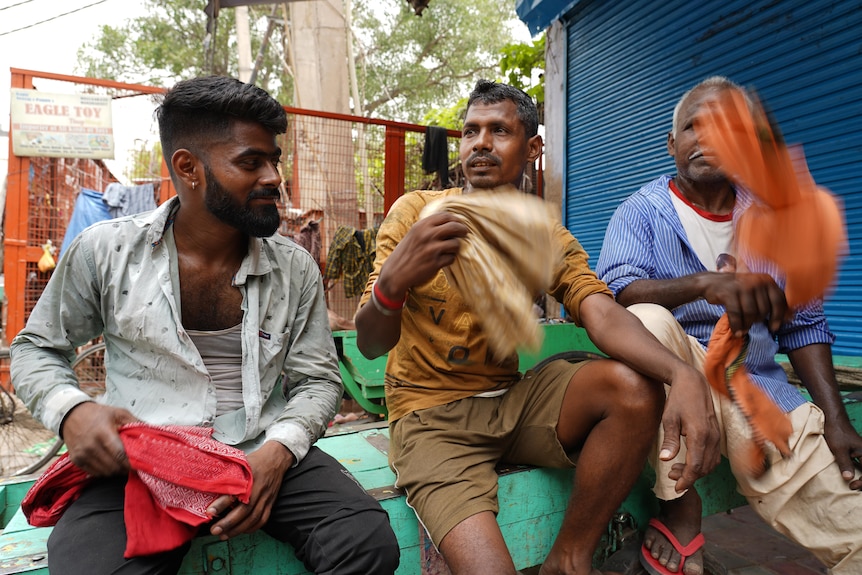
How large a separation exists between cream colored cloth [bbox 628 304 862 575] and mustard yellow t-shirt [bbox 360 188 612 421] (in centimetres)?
28

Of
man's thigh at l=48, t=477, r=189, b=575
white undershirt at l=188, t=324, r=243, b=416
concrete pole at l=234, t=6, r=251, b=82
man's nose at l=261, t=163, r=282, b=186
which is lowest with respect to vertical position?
man's thigh at l=48, t=477, r=189, b=575

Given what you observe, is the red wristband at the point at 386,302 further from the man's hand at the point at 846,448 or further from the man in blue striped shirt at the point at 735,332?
the man's hand at the point at 846,448

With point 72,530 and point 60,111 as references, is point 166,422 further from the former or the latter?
point 60,111

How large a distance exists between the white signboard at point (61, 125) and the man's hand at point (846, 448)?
5924 millimetres

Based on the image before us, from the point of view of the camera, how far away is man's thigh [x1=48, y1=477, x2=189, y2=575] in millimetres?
1297

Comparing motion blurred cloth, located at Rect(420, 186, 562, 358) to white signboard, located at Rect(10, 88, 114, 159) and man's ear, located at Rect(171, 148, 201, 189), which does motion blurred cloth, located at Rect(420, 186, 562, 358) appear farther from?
white signboard, located at Rect(10, 88, 114, 159)

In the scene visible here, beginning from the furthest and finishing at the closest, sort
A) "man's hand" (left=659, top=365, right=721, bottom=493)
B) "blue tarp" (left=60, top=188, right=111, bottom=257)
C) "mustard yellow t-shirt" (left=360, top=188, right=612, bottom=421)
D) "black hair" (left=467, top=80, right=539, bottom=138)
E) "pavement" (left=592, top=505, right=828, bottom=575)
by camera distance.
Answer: "blue tarp" (left=60, top=188, right=111, bottom=257), "pavement" (left=592, top=505, right=828, bottom=575), "black hair" (left=467, top=80, right=539, bottom=138), "mustard yellow t-shirt" (left=360, top=188, right=612, bottom=421), "man's hand" (left=659, top=365, right=721, bottom=493)

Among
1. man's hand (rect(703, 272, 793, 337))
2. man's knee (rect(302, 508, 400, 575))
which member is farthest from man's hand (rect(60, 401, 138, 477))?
man's hand (rect(703, 272, 793, 337))

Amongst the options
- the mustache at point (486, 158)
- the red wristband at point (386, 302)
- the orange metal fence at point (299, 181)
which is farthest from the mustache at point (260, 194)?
the orange metal fence at point (299, 181)

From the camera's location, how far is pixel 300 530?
1.55 m

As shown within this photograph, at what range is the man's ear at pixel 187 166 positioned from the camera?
6.02ft

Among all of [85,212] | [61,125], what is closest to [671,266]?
[85,212]

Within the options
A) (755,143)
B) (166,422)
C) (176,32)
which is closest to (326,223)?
(166,422)

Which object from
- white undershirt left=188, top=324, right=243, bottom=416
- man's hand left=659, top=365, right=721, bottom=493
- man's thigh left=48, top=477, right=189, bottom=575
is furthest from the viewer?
white undershirt left=188, top=324, right=243, bottom=416
